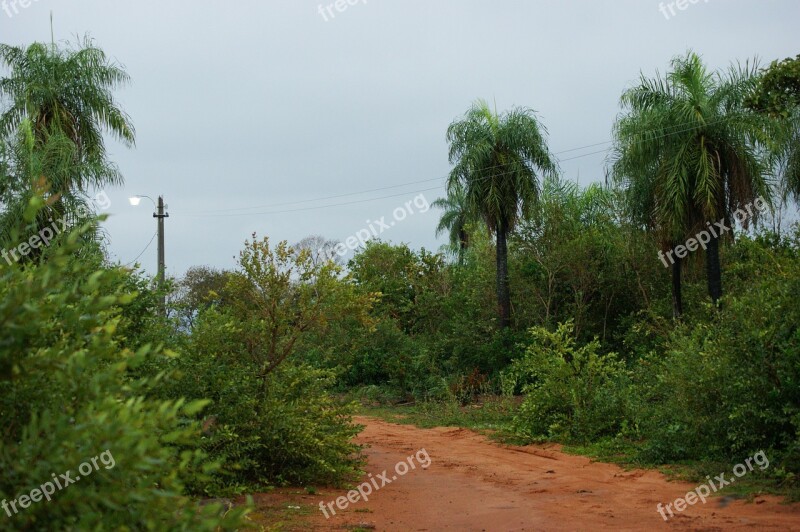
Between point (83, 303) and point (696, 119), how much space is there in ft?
58.5

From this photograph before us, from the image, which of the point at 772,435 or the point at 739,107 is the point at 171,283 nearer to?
the point at 772,435

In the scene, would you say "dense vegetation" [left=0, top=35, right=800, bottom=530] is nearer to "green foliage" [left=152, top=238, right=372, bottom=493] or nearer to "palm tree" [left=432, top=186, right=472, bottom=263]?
"green foliage" [left=152, top=238, right=372, bottom=493]

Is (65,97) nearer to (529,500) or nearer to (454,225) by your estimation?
(529,500)

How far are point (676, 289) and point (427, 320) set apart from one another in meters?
11.3

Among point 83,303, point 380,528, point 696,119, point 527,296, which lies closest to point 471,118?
point 527,296

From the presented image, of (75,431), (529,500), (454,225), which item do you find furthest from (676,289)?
(454,225)

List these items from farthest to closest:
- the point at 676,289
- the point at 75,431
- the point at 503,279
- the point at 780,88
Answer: the point at 503,279, the point at 676,289, the point at 780,88, the point at 75,431

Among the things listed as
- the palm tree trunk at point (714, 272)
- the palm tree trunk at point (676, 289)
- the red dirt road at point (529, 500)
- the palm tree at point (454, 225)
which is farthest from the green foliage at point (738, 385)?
the palm tree at point (454, 225)

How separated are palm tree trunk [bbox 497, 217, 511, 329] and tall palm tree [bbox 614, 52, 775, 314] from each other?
644 centimetres

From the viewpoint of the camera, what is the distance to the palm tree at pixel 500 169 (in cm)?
2533

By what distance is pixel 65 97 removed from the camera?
20938 millimetres

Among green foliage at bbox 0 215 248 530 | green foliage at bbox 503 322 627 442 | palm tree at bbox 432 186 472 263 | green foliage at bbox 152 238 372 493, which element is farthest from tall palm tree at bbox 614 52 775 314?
palm tree at bbox 432 186 472 263

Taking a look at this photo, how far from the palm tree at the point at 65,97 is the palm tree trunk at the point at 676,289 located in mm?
14699

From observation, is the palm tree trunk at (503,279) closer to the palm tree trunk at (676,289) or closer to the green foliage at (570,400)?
the palm tree trunk at (676,289)
